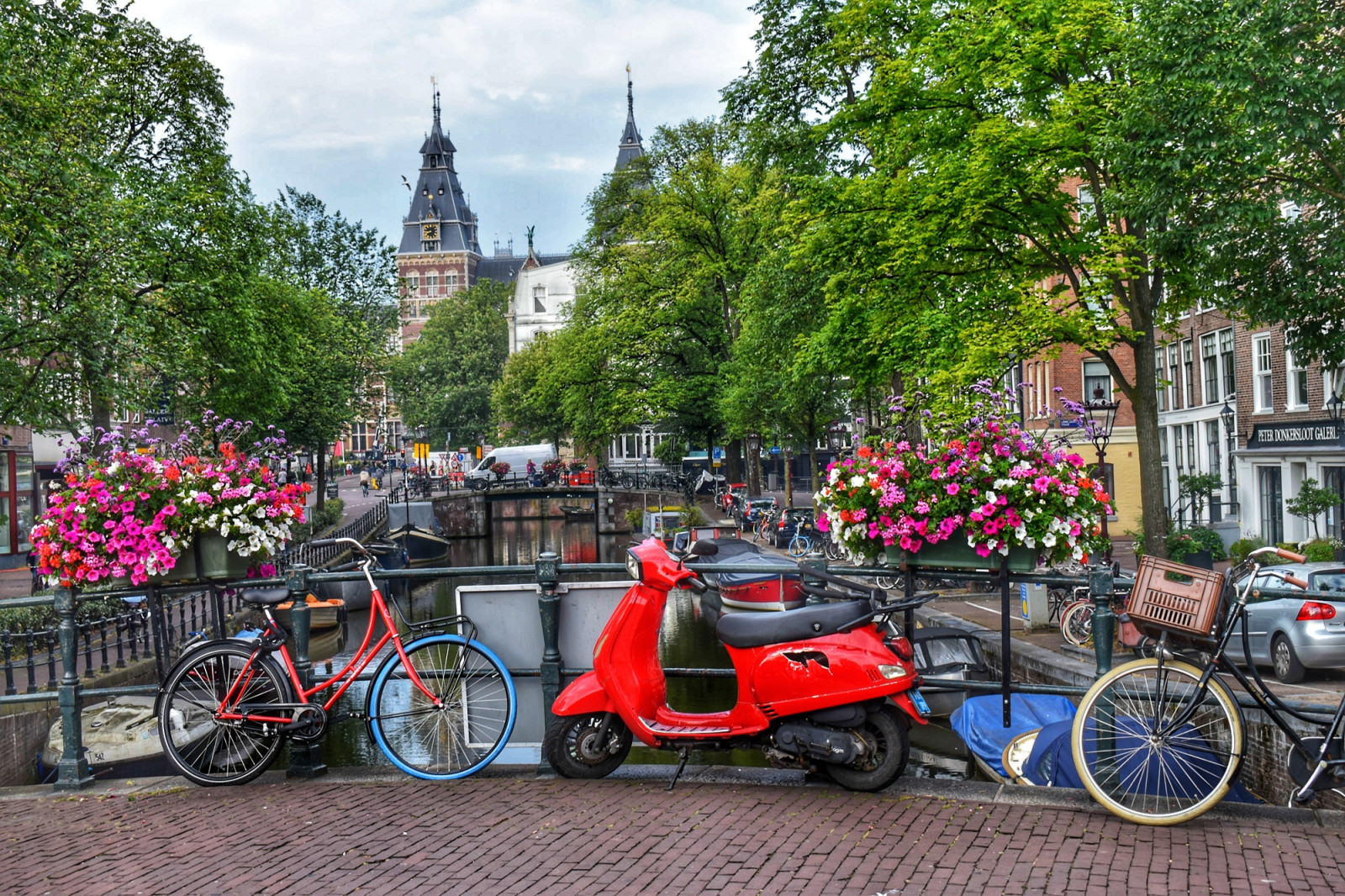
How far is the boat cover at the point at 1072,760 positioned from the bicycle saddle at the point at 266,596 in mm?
3963

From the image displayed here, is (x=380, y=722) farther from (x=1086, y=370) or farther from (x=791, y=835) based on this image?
(x=1086, y=370)

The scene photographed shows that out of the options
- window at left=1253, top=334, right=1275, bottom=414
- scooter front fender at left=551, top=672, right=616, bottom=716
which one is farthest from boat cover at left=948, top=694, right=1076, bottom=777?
window at left=1253, top=334, right=1275, bottom=414

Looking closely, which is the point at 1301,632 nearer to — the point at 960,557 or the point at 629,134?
the point at 960,557

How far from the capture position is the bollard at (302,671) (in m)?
5.92

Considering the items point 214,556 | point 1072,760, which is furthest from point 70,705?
point 1072,760

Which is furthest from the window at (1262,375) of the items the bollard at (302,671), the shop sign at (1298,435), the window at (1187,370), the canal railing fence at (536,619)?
the bollard at (302,671)

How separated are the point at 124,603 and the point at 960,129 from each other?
15582 mm

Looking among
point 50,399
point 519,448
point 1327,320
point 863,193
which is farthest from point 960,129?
point 519,448

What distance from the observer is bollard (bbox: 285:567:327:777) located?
5918mm

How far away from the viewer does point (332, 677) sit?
5.93 m

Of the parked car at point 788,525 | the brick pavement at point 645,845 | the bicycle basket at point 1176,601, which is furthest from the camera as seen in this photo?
the parked car at point 788,525

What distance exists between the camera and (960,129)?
18938 mm

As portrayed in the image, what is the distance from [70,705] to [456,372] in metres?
77.8

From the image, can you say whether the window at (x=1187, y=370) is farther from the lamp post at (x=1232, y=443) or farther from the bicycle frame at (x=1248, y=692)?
the bicycle frame at (x=1248, y=692)
